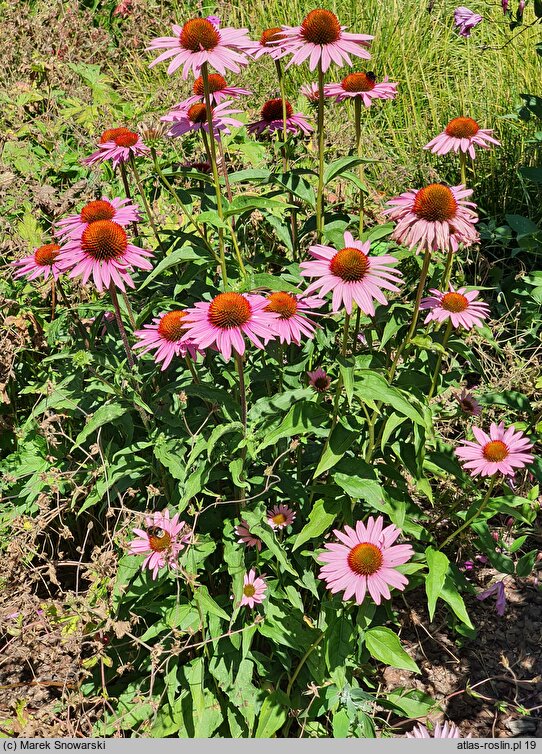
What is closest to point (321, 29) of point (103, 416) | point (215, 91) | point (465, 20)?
point (215, 91)

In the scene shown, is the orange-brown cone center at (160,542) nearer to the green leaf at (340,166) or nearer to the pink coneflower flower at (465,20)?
the green leaf at (340,166)

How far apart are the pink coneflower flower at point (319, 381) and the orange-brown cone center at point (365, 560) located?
46 centimetres

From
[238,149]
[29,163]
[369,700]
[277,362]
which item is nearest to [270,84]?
[238,149]

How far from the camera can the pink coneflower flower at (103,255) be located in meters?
1.86

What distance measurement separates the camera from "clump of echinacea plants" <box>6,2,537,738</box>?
1.82 m

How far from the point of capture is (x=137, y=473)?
2143mm

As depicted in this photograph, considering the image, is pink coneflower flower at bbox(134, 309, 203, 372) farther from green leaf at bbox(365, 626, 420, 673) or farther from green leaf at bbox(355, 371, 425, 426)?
green leaf at bbox(365, 626, 420, 673)

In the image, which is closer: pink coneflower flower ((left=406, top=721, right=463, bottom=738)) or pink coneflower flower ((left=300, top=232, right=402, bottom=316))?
pink coneflower flower ((left=300, top=232, right=402, bottom=316))

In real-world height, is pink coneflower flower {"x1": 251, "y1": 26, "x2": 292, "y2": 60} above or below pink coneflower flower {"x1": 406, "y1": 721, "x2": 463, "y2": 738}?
above

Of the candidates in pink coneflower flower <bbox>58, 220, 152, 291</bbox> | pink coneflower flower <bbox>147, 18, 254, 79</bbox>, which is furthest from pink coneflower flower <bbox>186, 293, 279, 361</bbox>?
pink coneflower flower <bbox>147, 18, 254, 79</bbox>

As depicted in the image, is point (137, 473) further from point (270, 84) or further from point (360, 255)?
point (270, 84)

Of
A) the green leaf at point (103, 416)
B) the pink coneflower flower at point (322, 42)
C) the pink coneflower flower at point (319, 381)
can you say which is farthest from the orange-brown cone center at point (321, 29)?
the green leaf at point (103, 416)

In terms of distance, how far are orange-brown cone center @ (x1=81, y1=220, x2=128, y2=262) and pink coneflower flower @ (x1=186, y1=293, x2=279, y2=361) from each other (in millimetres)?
299

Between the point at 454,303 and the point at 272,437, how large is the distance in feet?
2.18
